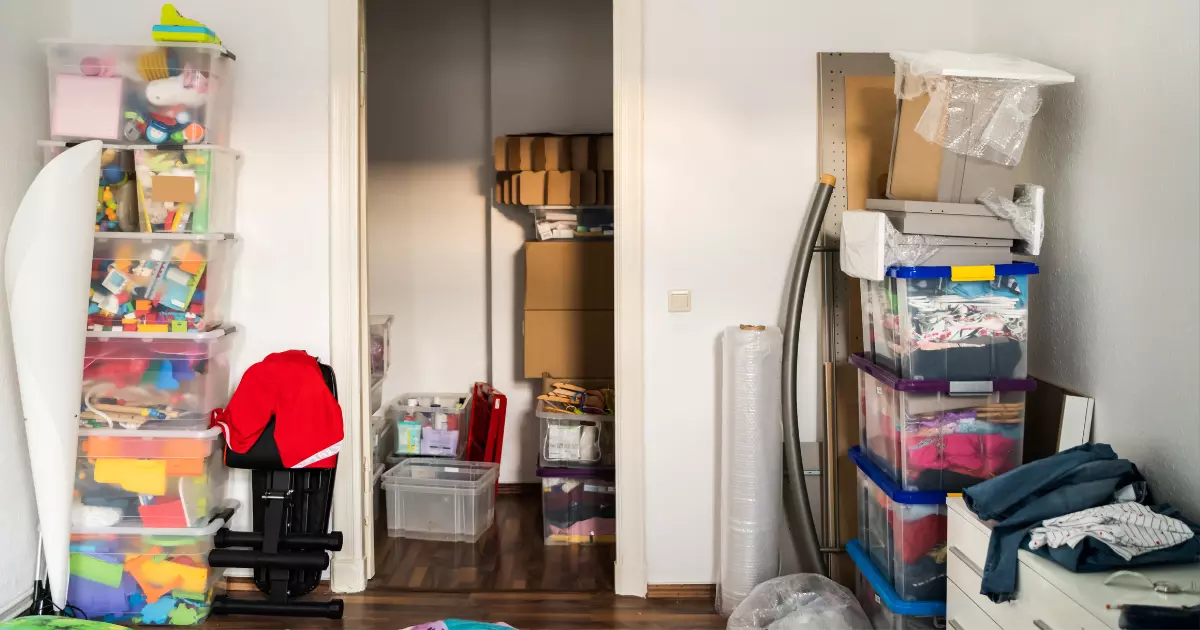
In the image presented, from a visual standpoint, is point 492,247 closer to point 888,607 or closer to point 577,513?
point 577,513

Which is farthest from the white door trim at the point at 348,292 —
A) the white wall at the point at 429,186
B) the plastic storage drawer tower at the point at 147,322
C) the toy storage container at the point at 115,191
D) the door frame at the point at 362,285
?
the white wall at the point at 429,186

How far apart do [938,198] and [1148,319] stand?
623 millimetres

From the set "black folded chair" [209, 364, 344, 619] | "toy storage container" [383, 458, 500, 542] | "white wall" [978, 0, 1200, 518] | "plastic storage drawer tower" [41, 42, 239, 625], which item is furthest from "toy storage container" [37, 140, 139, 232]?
"white wall" [978, 0, 1200, 518]

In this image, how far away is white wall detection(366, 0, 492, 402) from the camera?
193 inches

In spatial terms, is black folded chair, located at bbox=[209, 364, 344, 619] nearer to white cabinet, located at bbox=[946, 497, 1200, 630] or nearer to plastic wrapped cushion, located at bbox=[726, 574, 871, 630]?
plastic wrapped cushion, located at bbox=[726, 574, 871, 630]

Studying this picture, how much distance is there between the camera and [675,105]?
321 cm

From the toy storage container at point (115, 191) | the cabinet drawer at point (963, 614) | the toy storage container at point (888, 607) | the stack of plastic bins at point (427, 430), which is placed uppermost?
the toy storage container at point (115, 191)

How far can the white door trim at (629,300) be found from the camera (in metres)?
3.18

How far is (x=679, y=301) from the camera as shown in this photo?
3.24m

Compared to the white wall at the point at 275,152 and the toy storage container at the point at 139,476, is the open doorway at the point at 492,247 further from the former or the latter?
the toy storage container at the point at 139,476

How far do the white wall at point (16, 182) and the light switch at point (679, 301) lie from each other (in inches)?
84.9

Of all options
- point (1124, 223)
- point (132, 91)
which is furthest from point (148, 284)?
point (1124, 223)

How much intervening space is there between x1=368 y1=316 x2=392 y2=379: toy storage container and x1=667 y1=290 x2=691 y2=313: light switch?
1.67 metres

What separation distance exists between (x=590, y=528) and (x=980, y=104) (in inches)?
95.1
